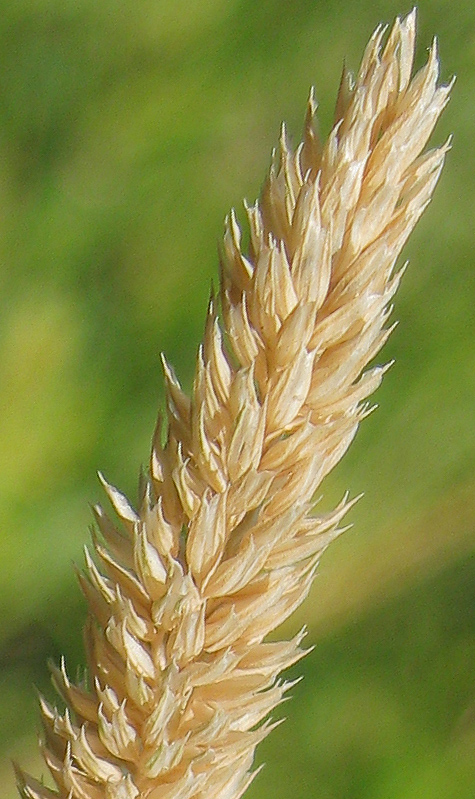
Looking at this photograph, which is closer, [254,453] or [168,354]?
[254,453]

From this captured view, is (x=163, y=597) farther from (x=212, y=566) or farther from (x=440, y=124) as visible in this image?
(x=440, y=124)

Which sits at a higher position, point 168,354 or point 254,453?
point 168,354

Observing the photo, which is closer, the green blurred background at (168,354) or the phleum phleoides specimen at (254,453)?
the phleum phleoides specimen at (254,453)

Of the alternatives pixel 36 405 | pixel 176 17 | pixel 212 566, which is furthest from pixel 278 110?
pixel 212 566

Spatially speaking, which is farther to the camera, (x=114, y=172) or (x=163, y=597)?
(x=114, y=172)
